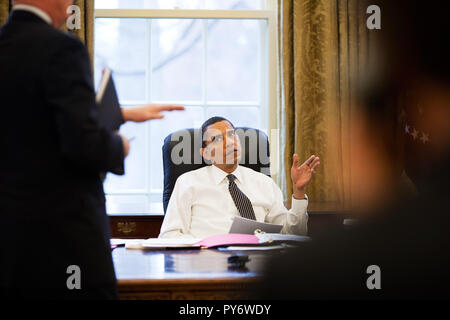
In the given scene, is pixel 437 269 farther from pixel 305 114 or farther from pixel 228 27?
pixel 228 27

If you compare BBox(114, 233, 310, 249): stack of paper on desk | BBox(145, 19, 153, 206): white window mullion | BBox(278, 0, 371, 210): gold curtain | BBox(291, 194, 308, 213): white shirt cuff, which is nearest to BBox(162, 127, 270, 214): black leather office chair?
BBox(291, 194, 308, 213): white shirt cuff

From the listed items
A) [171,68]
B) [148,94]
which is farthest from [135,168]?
[171,68]

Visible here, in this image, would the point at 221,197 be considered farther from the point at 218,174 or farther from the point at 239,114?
the point at 239,114

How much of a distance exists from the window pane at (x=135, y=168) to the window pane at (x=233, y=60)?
22.5 inches

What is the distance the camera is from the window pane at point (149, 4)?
3.95 m

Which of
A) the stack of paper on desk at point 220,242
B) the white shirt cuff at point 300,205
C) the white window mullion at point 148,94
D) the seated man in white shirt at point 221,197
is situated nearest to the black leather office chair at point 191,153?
the seated man in white shirt at point 221,197

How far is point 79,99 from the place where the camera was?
123cm

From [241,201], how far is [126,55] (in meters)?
1.69

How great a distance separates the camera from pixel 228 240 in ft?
7.02

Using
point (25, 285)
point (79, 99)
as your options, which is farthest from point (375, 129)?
point (25, 285)

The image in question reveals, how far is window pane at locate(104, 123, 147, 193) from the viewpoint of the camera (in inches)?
155

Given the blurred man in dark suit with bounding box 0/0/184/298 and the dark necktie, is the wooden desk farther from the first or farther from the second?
the dark necktie

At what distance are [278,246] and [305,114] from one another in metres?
1.85

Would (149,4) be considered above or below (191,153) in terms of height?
above
